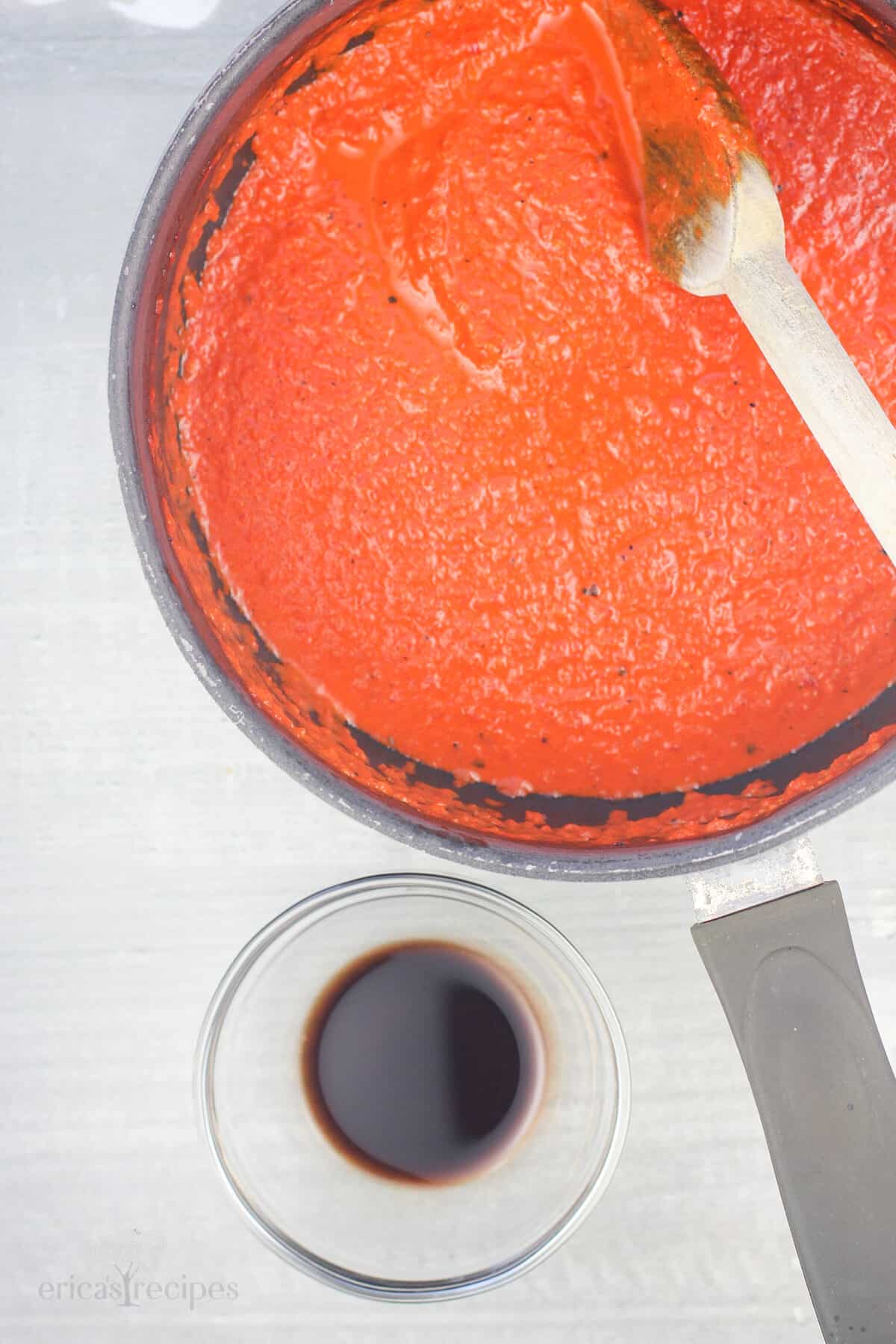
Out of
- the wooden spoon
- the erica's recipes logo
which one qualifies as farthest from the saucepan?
the erica's recipes logo

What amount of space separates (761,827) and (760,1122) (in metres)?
0.26

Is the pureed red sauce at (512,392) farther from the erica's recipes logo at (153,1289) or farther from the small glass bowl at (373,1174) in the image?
the erica's recipes logo at (153,1289)

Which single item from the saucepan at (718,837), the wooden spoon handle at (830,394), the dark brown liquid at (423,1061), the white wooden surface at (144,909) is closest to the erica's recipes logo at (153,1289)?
the white wooden surface at (144,909)

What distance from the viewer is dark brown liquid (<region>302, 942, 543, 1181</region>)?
79cm

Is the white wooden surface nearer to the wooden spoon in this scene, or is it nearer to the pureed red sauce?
the pureed red sauce

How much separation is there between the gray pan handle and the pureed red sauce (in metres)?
0.08

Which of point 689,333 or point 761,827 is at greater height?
point 689,333

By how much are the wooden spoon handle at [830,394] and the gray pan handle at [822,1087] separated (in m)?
0.25

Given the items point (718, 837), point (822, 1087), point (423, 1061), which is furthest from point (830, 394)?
point (423, 1061)

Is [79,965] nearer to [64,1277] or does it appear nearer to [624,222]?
[64,1277]

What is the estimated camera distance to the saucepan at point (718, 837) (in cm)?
61

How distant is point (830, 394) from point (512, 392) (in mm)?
186

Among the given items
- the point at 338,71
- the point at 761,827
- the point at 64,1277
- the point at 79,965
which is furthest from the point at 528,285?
the point at 64,1277

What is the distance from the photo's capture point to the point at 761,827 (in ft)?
1.94
